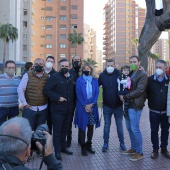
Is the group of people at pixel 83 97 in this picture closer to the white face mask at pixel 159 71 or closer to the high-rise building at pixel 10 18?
the white face mask at pixel 159 71

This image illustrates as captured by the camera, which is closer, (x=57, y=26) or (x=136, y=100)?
(x=136, y=100)

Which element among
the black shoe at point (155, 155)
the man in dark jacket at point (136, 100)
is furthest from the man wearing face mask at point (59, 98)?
the black shoe at point (155, 155)

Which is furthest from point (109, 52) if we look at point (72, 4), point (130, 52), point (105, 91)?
point (105, 91)

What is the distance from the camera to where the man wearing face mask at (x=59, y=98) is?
5.42 meters

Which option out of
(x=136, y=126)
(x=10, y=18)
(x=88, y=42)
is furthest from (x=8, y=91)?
(x=88, y=42)

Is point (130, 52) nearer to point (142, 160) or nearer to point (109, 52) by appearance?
point (109, 52)

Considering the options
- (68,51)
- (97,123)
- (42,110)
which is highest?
(68,51)

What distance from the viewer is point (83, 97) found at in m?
5.92

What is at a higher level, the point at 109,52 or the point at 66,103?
the point at 109,52

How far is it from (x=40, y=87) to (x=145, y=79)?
2248 millimetres

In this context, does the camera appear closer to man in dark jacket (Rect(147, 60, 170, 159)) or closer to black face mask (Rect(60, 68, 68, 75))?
black face mask (Rect(60, 68, 68, 75))

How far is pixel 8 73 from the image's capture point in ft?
18.6

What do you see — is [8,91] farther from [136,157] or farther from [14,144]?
[14,144]

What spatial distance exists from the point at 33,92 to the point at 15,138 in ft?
12.3
